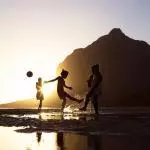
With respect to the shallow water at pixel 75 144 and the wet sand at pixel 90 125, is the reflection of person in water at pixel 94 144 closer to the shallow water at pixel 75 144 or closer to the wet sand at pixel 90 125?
the shallow water at pixel 75 144

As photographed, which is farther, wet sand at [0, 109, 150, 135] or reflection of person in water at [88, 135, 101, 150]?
wet sand at [0, 109, 150, 135]

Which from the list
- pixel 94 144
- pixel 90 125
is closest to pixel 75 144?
pixel 94 144

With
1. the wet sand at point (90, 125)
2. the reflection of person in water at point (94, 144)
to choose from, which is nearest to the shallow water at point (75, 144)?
the reflection of person in water at point (94, 144)

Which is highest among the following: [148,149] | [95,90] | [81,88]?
[81,88]

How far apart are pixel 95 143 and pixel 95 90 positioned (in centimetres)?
1478

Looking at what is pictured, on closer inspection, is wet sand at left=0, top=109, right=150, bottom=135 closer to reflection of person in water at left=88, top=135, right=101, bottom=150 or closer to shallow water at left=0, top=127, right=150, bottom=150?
shallow water at left=0, top=127, right=150, bottom=150

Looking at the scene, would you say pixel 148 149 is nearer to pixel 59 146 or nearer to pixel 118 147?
pixel 118 147

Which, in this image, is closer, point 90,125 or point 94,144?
point 94,144

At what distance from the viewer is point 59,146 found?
9156 mm

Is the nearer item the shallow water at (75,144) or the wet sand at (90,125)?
the shallow water at (75,144)

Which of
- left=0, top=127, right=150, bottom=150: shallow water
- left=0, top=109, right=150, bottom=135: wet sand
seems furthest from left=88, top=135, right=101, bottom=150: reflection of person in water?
left=0, top=109, right=150, bottom=135: wet sand

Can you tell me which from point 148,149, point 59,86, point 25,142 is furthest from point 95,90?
point 148,149

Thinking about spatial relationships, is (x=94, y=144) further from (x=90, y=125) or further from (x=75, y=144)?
(x=90, y=125)

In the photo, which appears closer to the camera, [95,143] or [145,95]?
[95,143]
